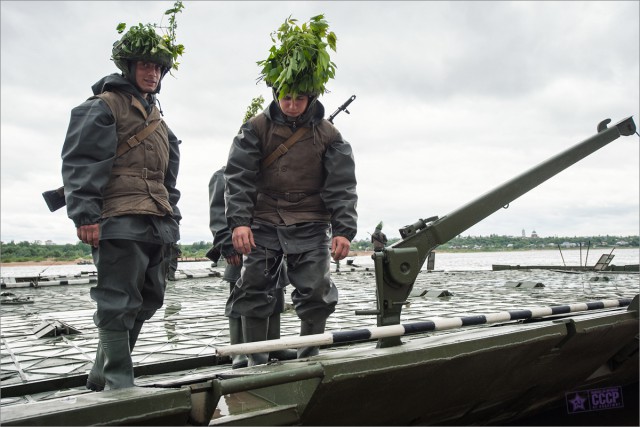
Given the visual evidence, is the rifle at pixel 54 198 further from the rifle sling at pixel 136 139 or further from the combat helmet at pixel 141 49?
the combat helmet at pixel 141 49

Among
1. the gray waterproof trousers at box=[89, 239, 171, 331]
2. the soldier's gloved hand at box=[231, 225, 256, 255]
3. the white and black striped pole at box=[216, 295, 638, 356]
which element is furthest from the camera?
the soldier's gloved hand at box=[231, 225, 256, 255]

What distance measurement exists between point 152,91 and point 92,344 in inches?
104

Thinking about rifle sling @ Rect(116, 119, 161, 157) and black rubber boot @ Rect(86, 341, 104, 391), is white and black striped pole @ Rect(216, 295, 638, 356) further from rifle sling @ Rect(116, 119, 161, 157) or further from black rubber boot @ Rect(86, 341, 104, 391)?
rifle sling @ Rect(116, 119, 161, 157)

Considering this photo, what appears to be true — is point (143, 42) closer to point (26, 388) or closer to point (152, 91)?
point (152, 91)

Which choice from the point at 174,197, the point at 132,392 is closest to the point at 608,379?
the point at 174,197

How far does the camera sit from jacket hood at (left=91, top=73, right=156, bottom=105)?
3.55 meters

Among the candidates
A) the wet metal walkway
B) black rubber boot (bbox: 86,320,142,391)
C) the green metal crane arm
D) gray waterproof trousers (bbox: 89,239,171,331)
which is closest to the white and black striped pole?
the green metal crane arm

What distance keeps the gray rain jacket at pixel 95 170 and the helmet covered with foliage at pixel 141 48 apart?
0.13 m

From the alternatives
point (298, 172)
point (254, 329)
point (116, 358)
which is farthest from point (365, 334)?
point (298, 172)

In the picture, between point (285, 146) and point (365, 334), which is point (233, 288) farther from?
point (365, 334)

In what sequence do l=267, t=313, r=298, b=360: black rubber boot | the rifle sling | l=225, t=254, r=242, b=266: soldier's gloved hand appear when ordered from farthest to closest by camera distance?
1. l=267, t=313, r=298, b=360: black rubber boot
2. l=225, t=254, r=242, b=266: soldier's gloved hand
3. the rifle sling

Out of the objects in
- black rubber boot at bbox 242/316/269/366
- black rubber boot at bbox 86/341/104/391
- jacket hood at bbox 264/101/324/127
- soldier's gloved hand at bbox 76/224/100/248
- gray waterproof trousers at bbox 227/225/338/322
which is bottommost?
black rubber boot at bbox 86/341/104/391

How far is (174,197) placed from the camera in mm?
3912

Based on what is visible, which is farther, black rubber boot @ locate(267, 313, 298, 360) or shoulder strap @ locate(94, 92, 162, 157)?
black rubber boot @ locate(267, 313, 298, 360)
